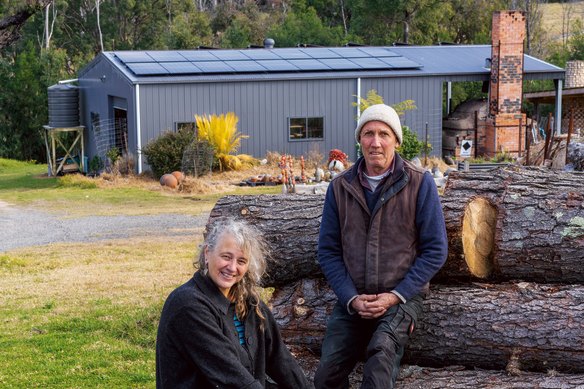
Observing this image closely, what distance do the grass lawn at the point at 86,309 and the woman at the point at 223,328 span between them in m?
2.35

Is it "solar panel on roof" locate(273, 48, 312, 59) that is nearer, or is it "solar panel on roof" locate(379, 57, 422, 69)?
"solar panel on roof" locate(379, 57, 422, 69)

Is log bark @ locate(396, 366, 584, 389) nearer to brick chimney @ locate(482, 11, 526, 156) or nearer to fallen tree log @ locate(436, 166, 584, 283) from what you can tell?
fallen tree log @ locate(436, 166, 584, 283)

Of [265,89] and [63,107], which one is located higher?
[265,89]

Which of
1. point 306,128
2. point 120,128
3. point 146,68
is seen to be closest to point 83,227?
point 146,68

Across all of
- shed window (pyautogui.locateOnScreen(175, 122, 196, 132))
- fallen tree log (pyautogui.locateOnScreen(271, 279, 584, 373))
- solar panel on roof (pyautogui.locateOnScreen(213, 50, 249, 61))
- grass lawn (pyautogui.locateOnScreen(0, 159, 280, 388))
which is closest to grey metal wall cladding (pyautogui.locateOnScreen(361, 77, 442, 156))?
solar panel on roof (pyautogui.locateOnScreen(213, 50, 249, 61))

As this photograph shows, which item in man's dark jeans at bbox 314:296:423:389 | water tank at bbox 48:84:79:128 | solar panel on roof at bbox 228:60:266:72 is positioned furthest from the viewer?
water tank at bbox 48:84:79:128

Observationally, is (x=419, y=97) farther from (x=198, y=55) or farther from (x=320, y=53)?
(x=198, y=55)

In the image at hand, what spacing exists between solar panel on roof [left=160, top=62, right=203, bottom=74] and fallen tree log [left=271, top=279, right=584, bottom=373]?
20.0 metres

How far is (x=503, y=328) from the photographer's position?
5.57 metres

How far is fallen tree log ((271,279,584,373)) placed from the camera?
5.50m

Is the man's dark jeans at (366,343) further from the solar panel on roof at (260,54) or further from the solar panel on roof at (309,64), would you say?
the solar panel on roof at (260,54)

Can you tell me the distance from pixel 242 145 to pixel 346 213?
20.7 meters

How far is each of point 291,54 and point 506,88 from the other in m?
6.33

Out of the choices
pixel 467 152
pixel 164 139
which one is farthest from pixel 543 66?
pixel 164 139
